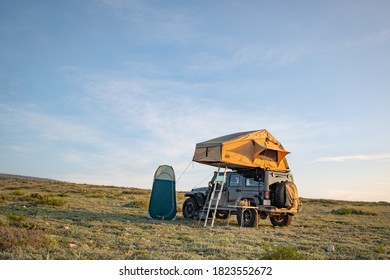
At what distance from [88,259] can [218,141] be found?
8431mm

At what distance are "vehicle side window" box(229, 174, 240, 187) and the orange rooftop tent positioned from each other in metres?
0.41

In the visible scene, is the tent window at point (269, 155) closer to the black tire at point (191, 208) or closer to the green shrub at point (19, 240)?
the black tire at point (191, 208)

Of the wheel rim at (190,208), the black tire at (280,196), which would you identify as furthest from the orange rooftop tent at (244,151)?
the wheel rim at (190,208)

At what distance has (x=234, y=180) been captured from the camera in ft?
49.1

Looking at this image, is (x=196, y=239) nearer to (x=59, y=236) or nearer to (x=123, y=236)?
(x=123, y=236)

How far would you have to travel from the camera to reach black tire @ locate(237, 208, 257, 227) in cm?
1388

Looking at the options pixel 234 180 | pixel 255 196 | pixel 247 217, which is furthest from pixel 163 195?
pixel 255 196

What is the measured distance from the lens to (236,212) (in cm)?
1437

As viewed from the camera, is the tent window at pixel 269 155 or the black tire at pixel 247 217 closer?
the black tire at pixel 247 217

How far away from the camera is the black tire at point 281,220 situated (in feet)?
49.7

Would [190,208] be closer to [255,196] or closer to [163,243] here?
[255,196]

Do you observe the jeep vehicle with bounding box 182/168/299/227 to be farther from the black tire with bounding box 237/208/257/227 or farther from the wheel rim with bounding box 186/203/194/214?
the wheel rim with bounding box 186/203/194/214

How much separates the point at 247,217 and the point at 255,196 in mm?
860

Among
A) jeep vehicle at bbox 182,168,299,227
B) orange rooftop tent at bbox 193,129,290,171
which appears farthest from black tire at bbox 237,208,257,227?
orange rooftop tent at bbox 193,129,290,171
